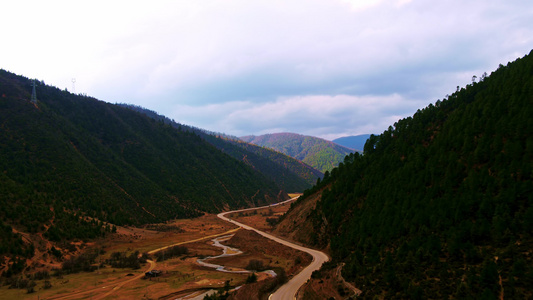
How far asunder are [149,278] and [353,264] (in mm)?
29456

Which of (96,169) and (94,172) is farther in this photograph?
(96,169)

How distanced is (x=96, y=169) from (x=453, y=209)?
328 feet

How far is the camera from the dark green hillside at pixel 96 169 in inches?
2533

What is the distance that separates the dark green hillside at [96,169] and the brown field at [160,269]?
8.56 metres

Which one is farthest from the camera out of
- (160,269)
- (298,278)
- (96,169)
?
(96,169)

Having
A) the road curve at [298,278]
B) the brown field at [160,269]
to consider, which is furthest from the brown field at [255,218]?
the road curve at [298,278]

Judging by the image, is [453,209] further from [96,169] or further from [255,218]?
[96,169]

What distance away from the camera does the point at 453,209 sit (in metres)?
34.1

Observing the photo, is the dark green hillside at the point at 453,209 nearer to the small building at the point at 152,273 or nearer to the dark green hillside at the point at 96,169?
the small building at the point at 152,273

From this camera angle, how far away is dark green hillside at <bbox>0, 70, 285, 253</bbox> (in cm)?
6434

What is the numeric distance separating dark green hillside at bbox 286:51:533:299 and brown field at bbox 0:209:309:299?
14.0 m

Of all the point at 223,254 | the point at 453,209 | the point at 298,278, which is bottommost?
the point at 223,254

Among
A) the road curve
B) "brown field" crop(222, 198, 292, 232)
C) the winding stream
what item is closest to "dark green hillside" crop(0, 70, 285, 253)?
"brown field" crop(222, 198, 292, 232)

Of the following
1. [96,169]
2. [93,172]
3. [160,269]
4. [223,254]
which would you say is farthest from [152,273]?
[96,169]
